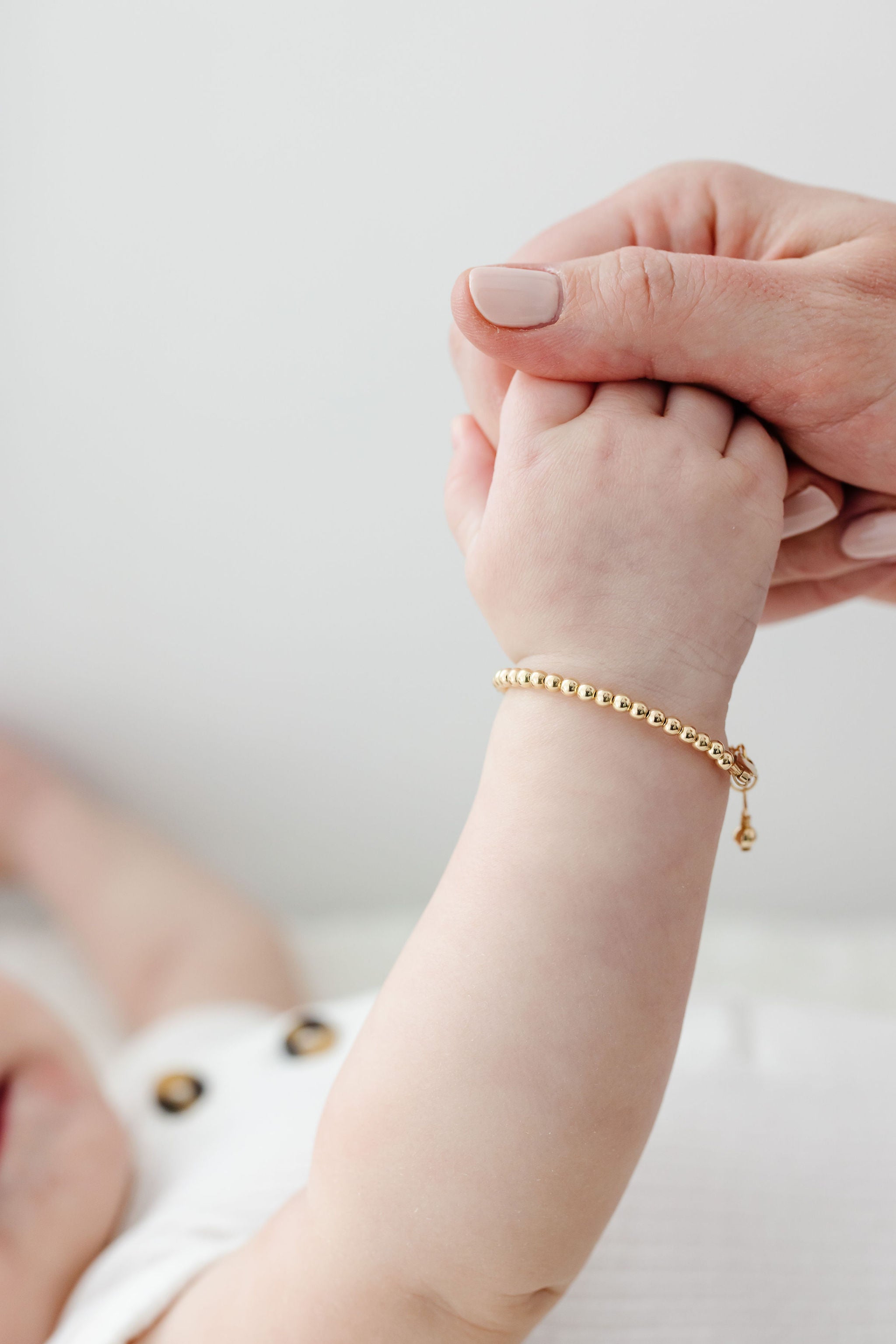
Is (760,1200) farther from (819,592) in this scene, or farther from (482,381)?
(482,381)

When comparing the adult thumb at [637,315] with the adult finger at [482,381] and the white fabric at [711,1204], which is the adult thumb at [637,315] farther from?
the white fabric at [711,1204]

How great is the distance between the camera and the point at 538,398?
0.55 meters

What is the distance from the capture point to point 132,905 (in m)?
1.30

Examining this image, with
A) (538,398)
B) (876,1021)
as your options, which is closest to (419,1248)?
(538,398)

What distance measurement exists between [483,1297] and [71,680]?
98 cm

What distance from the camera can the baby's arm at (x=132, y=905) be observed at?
126cm

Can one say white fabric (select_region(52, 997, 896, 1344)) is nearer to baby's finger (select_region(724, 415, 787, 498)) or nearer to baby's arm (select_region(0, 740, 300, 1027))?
baby's arm (select_region(0, 740, 300, 1027))

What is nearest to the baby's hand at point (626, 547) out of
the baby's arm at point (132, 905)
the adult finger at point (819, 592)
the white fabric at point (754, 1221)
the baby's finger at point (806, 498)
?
the baby's finger at point (806, 498)

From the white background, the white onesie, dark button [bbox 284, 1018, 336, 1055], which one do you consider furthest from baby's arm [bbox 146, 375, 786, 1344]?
the white background

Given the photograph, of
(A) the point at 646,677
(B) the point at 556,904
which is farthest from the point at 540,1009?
(A) the point at 646,677

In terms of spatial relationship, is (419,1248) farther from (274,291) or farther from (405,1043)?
(274,291)

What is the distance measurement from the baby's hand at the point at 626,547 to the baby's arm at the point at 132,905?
0.85m

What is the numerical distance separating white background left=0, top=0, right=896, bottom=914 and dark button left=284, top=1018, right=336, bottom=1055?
0.44 meters

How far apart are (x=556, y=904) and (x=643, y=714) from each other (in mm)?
95
